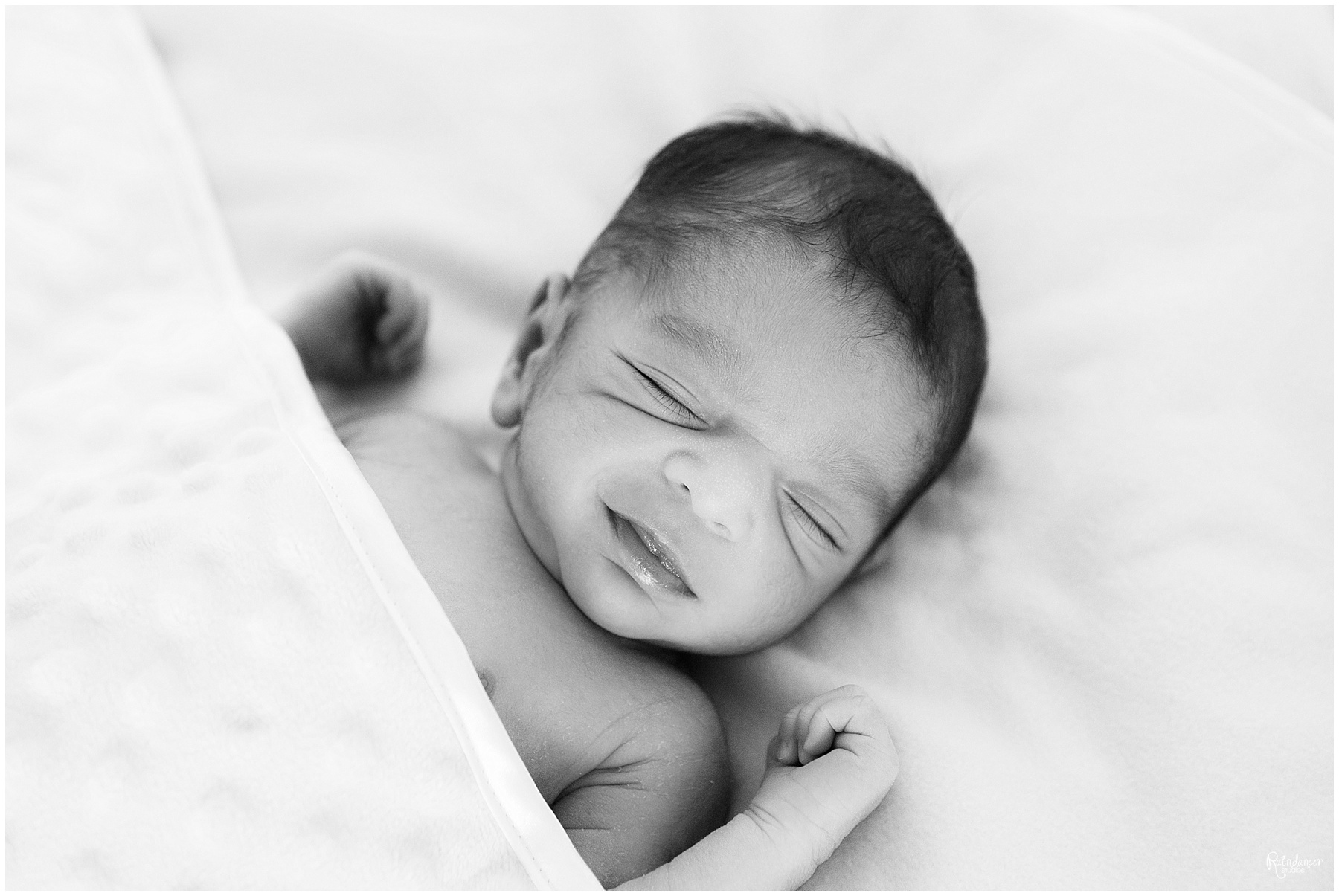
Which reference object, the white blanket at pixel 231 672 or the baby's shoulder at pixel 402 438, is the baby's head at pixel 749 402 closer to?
the baby's shoulder at pixel 402 438

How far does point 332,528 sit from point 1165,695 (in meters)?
0.90

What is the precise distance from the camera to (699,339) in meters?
1.20

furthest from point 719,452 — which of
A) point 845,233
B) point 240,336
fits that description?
point 240,336

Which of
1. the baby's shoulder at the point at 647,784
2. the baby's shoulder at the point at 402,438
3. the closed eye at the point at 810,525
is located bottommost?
the baby's shoulder at the point at 647,784

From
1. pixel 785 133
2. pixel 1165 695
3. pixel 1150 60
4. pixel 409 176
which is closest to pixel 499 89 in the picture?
pixel 409 176

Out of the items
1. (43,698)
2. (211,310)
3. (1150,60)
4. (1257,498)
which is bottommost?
(43,698)

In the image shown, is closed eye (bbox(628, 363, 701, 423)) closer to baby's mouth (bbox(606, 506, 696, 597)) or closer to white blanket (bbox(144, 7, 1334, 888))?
baby's mouth (bbox(606, 506, 696, 597))

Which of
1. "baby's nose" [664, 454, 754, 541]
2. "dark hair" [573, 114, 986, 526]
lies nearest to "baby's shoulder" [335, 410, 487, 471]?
"dark hair" [573, 114, 986, 526]

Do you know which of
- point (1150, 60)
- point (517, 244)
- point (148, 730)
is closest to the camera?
point (148, 730)

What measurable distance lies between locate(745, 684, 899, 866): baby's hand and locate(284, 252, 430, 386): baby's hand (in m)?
0.82

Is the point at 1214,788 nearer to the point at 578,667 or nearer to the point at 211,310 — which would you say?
the point at 578,667

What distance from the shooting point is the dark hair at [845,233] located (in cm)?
122

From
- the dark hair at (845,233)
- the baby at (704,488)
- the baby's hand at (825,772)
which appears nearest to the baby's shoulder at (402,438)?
the baby at (704,488)

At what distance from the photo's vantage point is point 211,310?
1347mm
